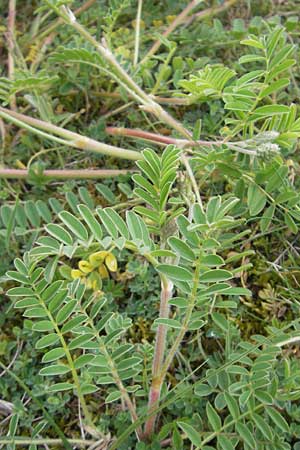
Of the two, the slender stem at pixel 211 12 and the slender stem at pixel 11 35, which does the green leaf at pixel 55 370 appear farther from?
the slender stem at pixel 211 12

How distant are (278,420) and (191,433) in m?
0.17

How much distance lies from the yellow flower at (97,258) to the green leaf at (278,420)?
0.50 meters

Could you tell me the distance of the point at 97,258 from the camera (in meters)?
1.47

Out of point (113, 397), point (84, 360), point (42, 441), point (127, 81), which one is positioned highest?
point (127, 81)

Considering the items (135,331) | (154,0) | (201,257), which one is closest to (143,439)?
Answer: (135,331)

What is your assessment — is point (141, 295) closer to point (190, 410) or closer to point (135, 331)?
point (135, 331)

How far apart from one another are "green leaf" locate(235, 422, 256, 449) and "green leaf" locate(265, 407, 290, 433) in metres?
0.06

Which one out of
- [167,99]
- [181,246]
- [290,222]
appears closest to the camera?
[181,246]

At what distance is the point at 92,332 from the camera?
1.20m

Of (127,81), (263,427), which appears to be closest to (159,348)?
(263,427)

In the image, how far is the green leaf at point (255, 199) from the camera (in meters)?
1.42

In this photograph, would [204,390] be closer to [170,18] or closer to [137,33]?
[137,33]

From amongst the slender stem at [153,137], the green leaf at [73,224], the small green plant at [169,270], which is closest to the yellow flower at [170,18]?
the small green plant at [169,270]

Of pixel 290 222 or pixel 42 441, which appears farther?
pixel 290 222
